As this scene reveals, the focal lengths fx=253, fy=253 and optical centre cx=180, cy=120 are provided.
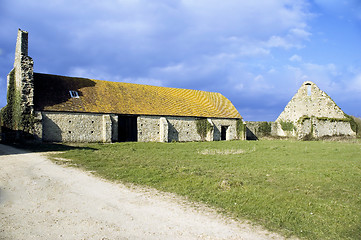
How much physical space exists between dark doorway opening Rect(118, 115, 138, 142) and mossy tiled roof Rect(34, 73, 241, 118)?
5.51 feet

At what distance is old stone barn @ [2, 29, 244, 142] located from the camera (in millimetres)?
22344

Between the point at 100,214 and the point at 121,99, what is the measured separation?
23.0 m

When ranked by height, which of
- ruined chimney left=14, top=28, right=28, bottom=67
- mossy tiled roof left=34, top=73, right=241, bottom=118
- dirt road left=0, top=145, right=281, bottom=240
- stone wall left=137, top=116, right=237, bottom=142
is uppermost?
ruined chimney left=14, top=28, right=28, bottom=67

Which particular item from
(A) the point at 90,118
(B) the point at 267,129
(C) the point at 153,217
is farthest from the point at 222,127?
(C) the point at 153,217

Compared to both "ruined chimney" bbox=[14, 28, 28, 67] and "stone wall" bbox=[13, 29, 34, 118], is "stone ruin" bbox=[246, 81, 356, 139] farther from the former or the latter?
"ruined chimney" bbox=[14, 28, 28, 67]

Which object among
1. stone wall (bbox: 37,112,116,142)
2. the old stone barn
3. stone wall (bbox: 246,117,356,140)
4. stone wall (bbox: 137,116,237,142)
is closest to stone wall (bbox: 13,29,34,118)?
the old stone barn

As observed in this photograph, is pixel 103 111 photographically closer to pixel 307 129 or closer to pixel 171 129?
pixel 171 129

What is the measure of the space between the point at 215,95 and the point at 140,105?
1470 centimetres

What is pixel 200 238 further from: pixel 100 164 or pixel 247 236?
pixel 100 164

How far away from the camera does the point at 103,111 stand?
25.1m

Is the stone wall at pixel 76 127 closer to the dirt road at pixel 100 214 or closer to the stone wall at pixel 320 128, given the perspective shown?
the dirt road at pixel 100 214

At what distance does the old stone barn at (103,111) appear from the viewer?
73.3 ft

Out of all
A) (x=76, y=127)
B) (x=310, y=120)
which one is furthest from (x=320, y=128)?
(x=76, y=127)

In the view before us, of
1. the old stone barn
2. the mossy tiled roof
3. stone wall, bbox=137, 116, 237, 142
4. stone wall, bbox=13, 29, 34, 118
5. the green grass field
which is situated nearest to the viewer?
the green grass field
